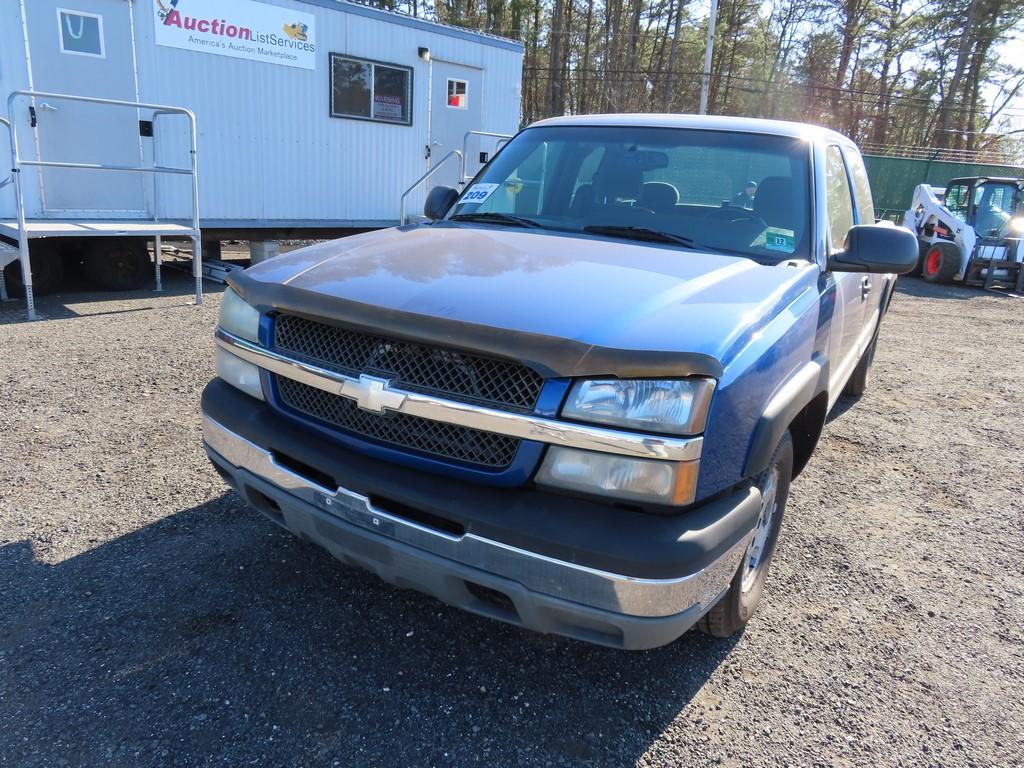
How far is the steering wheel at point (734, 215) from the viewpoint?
304 centimetres

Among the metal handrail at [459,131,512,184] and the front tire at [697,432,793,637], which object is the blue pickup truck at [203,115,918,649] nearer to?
the front tire at [697,432,793,637]

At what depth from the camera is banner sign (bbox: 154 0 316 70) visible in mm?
8312

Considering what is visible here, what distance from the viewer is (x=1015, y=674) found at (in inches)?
105

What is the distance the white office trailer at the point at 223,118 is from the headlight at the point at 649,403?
22.0ft

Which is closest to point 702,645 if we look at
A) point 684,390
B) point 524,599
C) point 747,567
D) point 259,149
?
point 747,567

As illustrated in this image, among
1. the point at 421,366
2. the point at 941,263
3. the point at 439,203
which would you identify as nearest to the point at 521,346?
the point at 421,366

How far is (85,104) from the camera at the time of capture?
7.89 meters

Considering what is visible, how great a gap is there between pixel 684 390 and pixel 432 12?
108 feet

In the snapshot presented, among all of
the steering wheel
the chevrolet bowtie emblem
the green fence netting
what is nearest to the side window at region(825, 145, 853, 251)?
the steering wheel

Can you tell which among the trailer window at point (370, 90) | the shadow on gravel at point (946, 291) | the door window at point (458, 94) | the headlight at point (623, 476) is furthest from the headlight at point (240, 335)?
the shadow on gravel at point (946, 291)

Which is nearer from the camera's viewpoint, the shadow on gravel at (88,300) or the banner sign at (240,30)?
the shadow on gravel at (88,300)

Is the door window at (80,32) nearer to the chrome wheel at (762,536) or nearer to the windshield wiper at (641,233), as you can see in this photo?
the windshield wiper at (641,233)

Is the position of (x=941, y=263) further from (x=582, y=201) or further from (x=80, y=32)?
(x=80, y=32)

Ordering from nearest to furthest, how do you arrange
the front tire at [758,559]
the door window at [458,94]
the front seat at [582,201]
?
the front tire at [758,559]
the front seat at [582,201]
the door window at [458,94]
